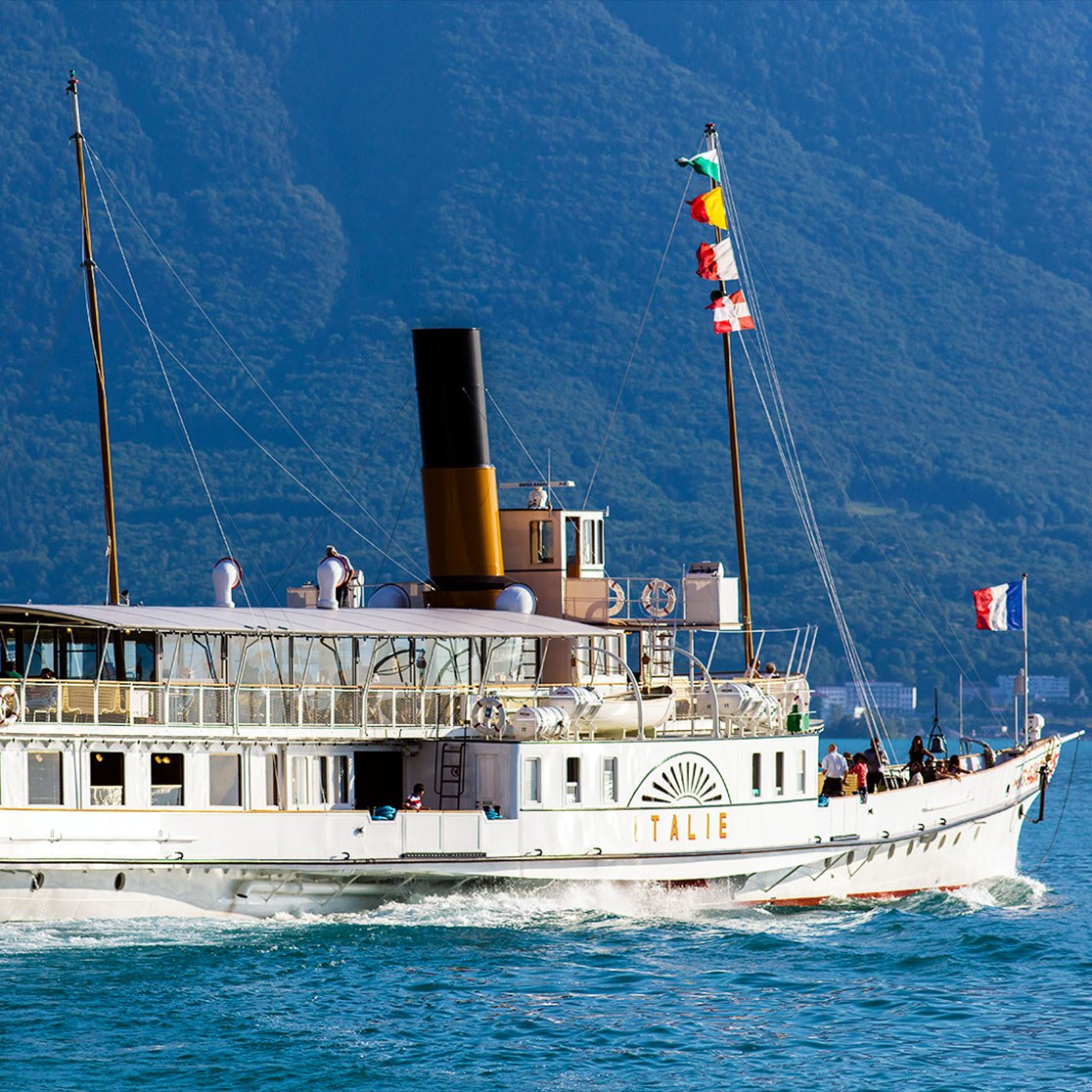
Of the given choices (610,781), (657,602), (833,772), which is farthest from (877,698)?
(610,781)

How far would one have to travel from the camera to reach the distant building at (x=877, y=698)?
160000 mm

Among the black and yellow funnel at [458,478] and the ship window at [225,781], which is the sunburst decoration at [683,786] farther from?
the ship window at [225,781]

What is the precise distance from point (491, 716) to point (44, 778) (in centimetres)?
753

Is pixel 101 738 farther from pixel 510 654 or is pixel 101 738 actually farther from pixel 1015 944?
pixel 1015 944

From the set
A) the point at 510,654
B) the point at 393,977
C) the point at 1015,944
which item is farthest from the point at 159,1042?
the point at 1015,944

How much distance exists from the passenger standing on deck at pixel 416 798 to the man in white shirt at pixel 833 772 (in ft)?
28.0

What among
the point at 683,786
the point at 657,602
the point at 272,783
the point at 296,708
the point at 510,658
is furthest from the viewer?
the point at 657,602

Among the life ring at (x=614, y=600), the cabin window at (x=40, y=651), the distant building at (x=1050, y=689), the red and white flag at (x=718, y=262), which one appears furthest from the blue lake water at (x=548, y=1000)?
the distant building at (x=1050, y=689)

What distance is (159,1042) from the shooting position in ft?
85.7

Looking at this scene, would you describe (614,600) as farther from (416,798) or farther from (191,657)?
(191,657)

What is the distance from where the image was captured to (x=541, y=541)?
131 feet

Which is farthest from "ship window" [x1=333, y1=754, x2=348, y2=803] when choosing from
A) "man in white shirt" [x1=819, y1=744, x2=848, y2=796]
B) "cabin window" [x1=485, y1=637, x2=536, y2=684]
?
"man in white shirt" [x1=819, y1=744, x2=848, y2=796]

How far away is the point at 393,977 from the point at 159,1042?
4565mm

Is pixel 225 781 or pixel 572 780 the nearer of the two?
pixel 225 781
